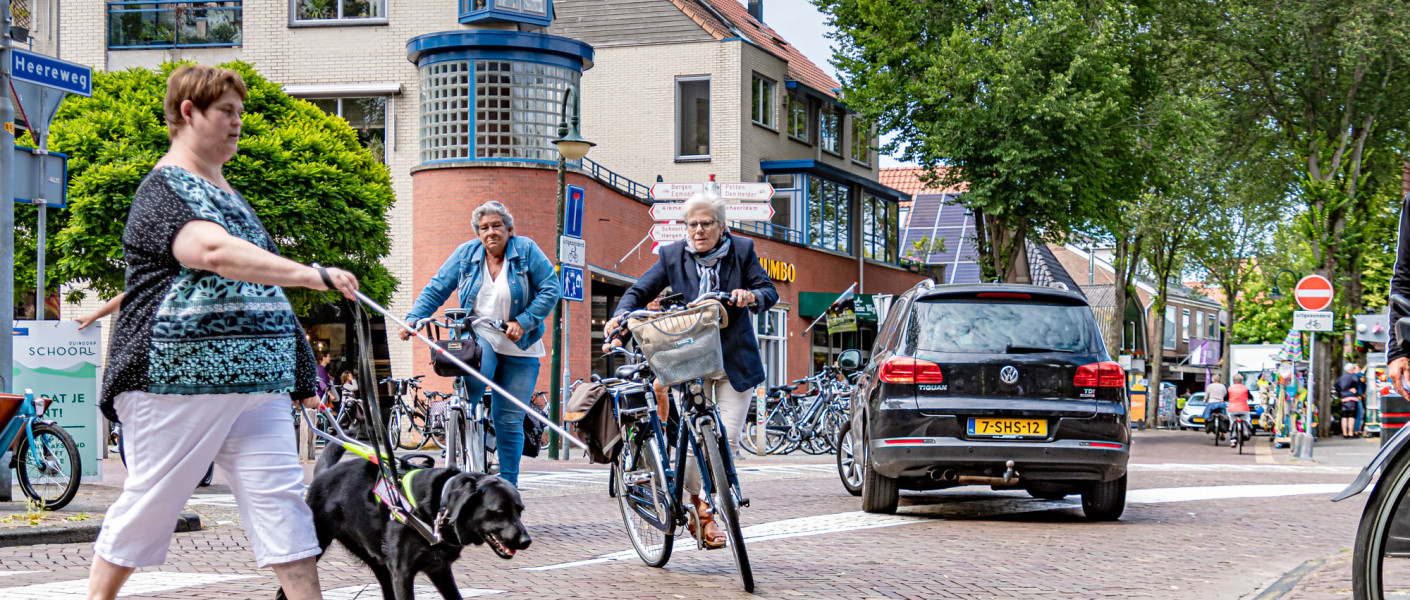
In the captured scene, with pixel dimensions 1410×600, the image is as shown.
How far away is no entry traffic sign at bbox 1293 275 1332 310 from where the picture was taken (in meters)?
23.0

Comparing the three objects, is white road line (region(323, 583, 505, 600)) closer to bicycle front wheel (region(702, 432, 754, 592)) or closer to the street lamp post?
bicycle front wheel (region(702, 432, 754, 592))

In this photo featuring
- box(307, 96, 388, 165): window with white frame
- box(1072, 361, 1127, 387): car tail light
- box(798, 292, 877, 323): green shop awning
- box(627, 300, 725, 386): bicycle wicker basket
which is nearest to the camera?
box(627, 300, 725, 386): bicycle wicker basket

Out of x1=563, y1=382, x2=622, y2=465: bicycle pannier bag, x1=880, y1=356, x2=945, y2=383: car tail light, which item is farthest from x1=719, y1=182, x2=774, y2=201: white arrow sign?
x1=563, y1=382, x2=622, y2=465: bicycle pannier bag

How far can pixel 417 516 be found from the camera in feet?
13.4

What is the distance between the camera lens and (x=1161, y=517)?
10281 millimetres

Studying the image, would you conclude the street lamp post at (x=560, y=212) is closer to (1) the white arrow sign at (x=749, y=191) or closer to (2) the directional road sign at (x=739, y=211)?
(2) the directional road sign at (x=739, y=211)

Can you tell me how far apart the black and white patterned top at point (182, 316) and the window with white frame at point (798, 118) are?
3538 centimetres

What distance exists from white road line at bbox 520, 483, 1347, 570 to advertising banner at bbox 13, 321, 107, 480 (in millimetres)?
5456

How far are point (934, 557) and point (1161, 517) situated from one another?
356 centimetres

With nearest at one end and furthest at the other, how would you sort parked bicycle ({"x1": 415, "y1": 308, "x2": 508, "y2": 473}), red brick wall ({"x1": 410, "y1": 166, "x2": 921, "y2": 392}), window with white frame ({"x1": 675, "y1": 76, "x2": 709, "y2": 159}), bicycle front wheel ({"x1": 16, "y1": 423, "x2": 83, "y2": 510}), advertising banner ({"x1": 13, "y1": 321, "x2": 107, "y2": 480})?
1. parked bicycle ({"x1": 415, "y1": 308, "x2": 508, "y2": 473})
2. bicycle front wheel ({"x1": 16, "y1": 423, "x2": 83, "y2": 510})
3. advertising banner ({"x1": 13, "y1": 321, "x2": 107, "y2": 480})
4. red brick wall ({"x1": 410, "y1": 166, "x2": 921, "y2": 392})
5. window with white frame ({"x1": 675, "y1": 76, "x2": 709, "y2": 159})

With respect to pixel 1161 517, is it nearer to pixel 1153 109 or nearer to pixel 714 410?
pixel 714 410

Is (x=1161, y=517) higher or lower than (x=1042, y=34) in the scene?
lower

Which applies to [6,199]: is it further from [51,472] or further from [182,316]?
[182,316]

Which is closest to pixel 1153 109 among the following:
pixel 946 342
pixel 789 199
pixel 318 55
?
pixel 789 199
